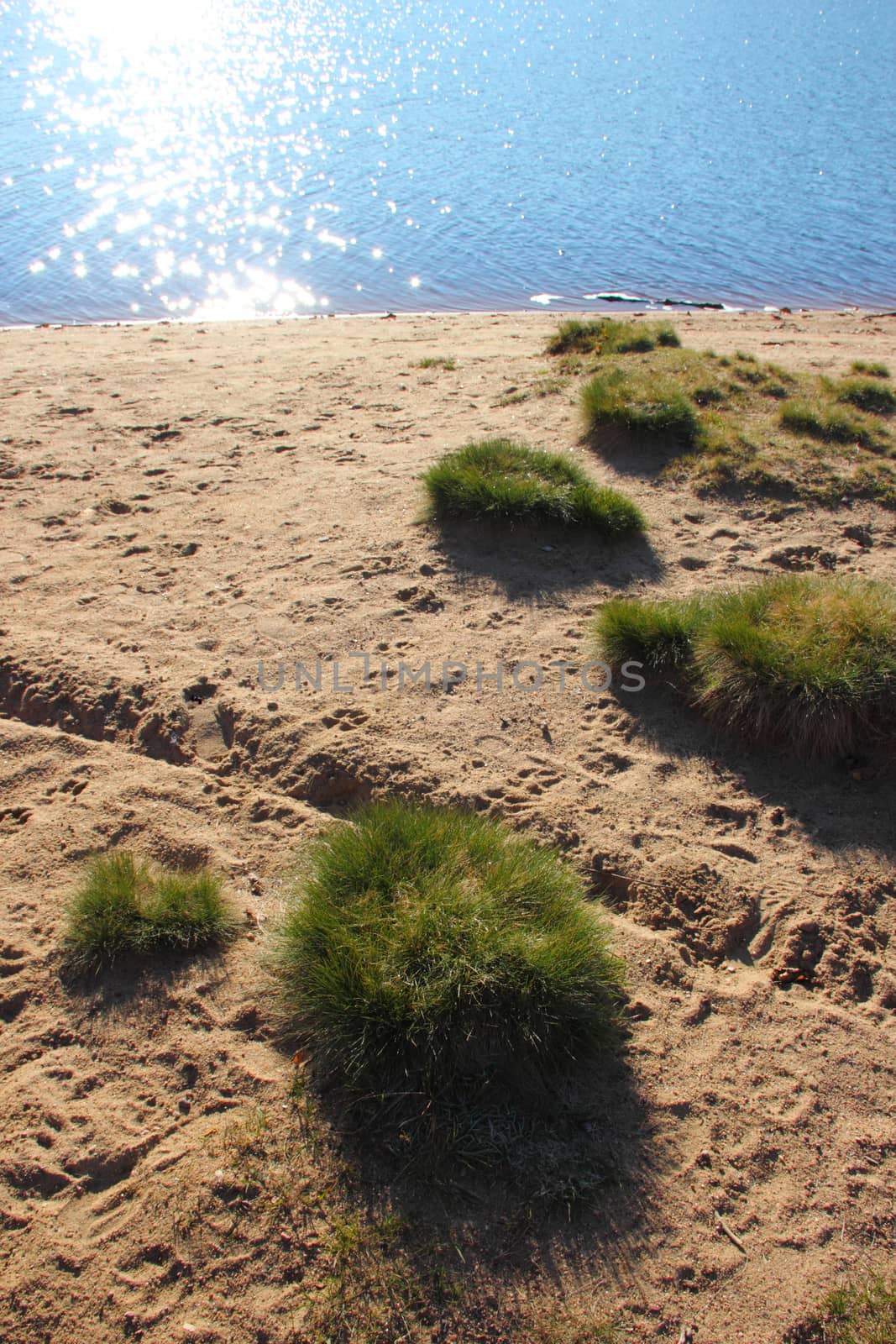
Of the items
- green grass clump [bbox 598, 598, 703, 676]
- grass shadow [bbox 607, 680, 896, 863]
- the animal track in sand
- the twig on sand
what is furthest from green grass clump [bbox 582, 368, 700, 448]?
the twig on sand

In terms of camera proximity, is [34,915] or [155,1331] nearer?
[155,1331]

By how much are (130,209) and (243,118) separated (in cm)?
872

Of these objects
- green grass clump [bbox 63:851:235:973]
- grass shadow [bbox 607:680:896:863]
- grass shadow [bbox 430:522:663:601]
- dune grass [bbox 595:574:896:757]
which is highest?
grass shadow [bbox 430:522:663:601]

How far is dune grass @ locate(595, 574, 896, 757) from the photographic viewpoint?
423 cm

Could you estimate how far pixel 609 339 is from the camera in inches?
371

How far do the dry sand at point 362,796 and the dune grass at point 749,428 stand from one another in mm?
272

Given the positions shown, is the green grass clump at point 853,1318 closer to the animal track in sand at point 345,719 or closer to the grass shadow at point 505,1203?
the grass shadow at point 505,1203

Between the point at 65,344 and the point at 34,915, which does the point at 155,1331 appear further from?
the point at 65,344

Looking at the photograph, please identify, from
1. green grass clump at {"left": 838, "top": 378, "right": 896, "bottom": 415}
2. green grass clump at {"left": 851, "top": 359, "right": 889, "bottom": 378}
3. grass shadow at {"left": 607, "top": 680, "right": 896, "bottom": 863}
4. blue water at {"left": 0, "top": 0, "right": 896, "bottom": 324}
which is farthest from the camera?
blue water at {"left": 0, "top": 0, "right": 896, "bottom": 324}

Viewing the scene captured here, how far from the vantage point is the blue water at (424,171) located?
52.9ft

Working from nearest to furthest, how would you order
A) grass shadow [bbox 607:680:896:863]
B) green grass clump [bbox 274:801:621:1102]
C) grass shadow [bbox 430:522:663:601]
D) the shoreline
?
green grass clump [bbox 274:801:621:1102]
grass shadow [bbox 607:680:896:863]
grass shadow [bbox 430:522:663:601]
the shoreline

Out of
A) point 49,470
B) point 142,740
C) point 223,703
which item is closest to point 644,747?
point 223,703

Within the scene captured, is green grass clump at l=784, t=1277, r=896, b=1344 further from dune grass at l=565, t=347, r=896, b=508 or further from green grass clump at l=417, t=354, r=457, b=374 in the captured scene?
green grass clump at l=417, t=354, r=457, b=374

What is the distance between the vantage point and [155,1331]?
2.39 m
